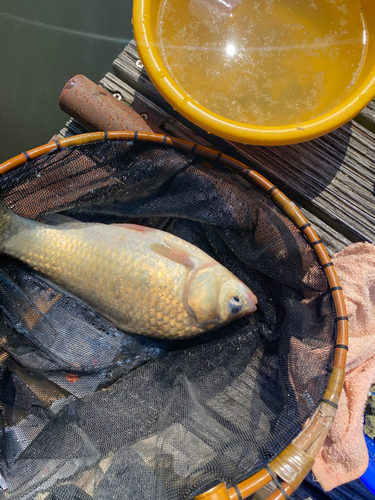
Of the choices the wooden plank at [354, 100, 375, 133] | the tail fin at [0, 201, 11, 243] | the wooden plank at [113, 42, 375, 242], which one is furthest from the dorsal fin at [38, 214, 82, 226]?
the wooden plank at [354, 100, 375, 133]

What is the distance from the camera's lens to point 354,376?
62.5 inches

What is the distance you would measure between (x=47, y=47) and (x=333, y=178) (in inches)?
93.9

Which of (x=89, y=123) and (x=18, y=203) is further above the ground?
(x=89, y=123)

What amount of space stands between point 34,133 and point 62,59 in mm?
615

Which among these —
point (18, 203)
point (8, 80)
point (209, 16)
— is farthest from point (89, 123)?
point (8, 80)

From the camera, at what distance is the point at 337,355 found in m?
1.34

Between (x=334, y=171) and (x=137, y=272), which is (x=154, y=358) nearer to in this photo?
(x=137, y=272)

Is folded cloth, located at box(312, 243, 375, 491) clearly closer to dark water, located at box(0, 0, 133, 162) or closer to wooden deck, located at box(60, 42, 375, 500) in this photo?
wooden deck, located at box(60, 42, 375, 500)

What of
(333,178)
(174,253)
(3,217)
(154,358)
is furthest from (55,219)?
(333,178)

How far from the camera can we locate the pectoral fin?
1.58 meters

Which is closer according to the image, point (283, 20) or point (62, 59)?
point (283, 20)

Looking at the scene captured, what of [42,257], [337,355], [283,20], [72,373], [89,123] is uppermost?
[283,20]

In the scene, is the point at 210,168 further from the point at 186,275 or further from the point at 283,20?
the point at 283,20

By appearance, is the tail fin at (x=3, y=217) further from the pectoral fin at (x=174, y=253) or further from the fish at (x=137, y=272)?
the pectoral fin at (x=174, y=253)
